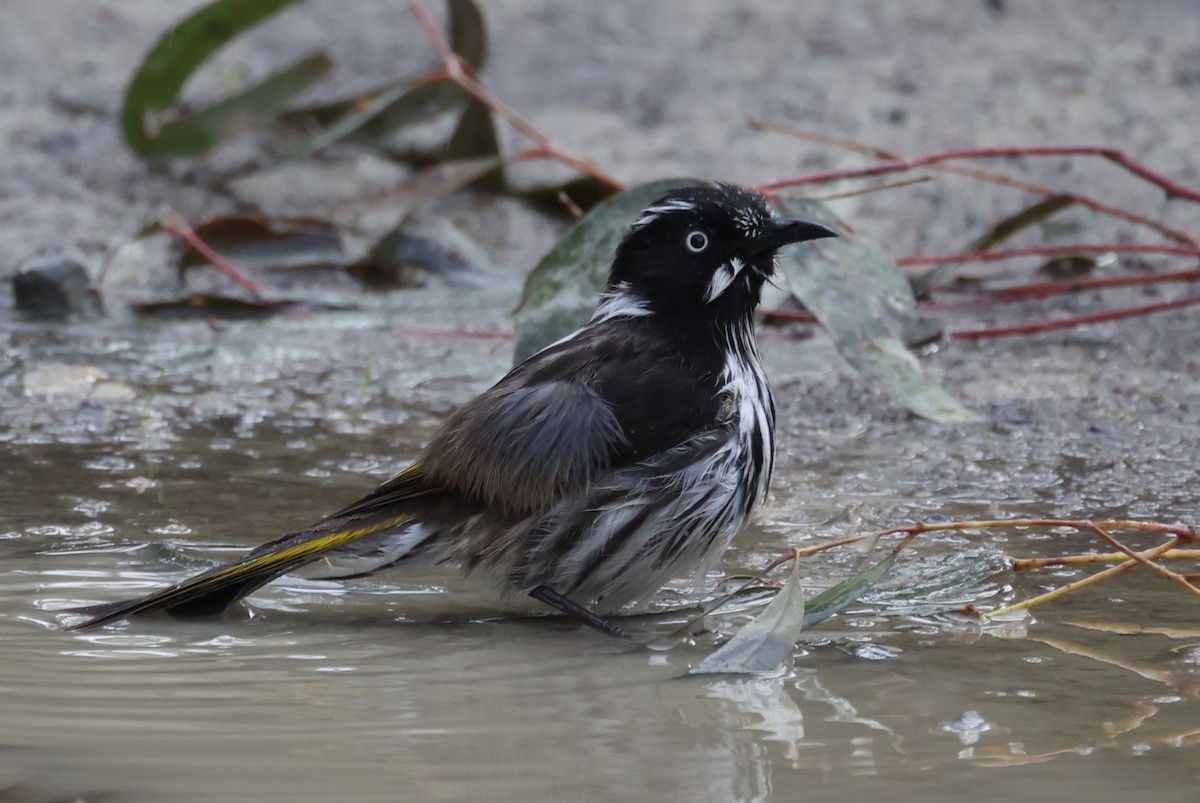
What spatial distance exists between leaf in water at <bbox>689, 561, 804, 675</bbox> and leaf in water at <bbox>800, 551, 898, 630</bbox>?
0.40ft

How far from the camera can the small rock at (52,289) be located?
6.83 meters

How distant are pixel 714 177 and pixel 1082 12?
355cm

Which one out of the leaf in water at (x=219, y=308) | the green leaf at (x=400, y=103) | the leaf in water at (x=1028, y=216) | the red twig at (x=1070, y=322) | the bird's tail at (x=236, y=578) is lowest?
the bird's tail at (x=236, y=578)

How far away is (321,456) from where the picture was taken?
5.25m

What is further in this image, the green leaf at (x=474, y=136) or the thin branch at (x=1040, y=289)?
the green leaf at (x=474, y=136)

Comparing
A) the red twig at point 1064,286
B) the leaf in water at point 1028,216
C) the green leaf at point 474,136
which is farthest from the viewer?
the green leaf at point 474,136

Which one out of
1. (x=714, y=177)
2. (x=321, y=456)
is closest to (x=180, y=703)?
(x=321, y=456)

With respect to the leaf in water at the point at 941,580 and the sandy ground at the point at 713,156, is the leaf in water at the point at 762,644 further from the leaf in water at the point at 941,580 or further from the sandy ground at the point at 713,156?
the sandy ground at the point at 713,156

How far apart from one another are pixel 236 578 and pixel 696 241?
1.48 m

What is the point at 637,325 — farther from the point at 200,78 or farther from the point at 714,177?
the point at 200,78

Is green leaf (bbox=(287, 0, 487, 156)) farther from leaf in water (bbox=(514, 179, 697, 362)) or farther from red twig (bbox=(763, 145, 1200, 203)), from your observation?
red twig (bbox=(763, 145, 1200, 203))

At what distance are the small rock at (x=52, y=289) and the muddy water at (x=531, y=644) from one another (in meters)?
0.86

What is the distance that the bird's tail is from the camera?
3781 mm

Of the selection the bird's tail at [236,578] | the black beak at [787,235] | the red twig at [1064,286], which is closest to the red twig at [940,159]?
the red twig at [1064,286]
